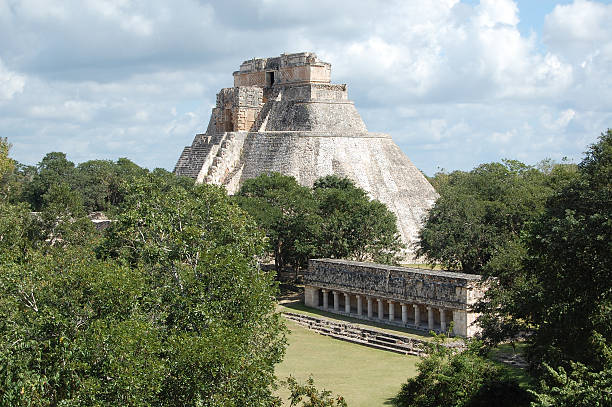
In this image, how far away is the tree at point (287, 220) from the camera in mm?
35062

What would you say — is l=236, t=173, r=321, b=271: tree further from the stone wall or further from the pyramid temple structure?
the pyramid temple structure

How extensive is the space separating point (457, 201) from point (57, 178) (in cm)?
3424

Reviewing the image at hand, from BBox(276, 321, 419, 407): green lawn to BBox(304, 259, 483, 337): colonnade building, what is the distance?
310 centimetres

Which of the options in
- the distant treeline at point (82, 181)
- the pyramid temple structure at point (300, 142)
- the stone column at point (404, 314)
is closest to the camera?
the stone column at point (404, 314)

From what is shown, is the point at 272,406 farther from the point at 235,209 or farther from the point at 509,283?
the point at 509,283

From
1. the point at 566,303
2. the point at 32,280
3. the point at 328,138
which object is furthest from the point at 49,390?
the point at 328,138

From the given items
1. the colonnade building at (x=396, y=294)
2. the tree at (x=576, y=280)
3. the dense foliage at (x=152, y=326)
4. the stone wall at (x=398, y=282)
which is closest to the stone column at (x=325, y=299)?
the colonnade building at (x=396, y=294)

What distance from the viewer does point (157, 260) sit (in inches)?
694

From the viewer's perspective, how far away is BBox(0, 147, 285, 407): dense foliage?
1340 cm

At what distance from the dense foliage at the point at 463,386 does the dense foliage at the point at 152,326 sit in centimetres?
362

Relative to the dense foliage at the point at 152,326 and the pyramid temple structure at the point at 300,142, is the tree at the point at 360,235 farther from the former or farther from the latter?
the dense foliage at the point at 152,326

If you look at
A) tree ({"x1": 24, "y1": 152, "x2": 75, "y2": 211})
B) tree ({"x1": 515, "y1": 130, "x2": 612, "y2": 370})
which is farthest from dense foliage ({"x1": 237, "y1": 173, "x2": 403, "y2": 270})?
tree ({"x1": 24, "y1": 152, "x2": 75, "y2": 211})

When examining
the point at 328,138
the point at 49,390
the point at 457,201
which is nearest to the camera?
the point at 49,390

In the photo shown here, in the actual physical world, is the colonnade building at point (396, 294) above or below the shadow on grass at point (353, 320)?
above
